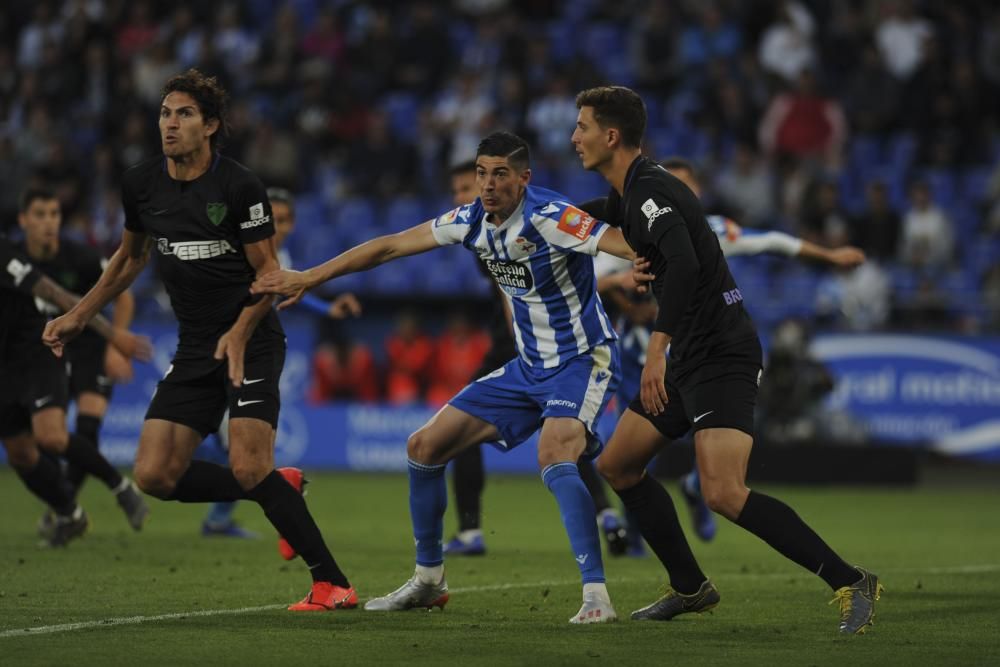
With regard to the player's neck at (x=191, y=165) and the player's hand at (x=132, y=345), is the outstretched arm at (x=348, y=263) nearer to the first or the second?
the player's neck at (x=191, y=165)

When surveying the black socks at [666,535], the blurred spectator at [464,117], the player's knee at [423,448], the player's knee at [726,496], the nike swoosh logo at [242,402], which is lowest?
the black socks at [666,535]

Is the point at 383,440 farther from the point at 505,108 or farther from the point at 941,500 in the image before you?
the point at 941,500

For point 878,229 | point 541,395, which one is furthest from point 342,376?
point 541,395

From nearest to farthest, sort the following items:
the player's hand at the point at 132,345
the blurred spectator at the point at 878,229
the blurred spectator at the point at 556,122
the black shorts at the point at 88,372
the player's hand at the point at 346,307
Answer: the player's hand at the point at 132,345 → the player's hand at the point at 346,307 → the black shorts at the point at 88,372 → the blurred spectator at the point at 878,229 → the blurred spectator at the point at 556,122

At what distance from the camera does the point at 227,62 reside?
2469 cm

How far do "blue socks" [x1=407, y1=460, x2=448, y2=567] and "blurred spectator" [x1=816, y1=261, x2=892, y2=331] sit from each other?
37.9 ft

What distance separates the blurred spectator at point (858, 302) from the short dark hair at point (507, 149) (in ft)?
37.9

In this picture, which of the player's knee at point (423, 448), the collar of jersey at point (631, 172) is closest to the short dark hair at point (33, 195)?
the player's knee at point (423, 448)

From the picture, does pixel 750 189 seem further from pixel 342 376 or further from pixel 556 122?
pixel 342 376

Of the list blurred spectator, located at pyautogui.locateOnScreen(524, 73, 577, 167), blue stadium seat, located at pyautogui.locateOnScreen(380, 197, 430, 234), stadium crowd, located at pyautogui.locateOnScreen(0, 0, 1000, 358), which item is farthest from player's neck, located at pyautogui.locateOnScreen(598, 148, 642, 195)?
blue stadium seat, located at pyautogui.locateOnScreen(380, 197, 430, 234)

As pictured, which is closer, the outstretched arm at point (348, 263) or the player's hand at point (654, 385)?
the player's hand at point (654, 385)

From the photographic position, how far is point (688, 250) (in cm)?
731

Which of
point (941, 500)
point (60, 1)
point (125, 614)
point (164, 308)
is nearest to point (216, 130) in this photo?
point (125, 614)

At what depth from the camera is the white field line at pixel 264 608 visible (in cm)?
722
